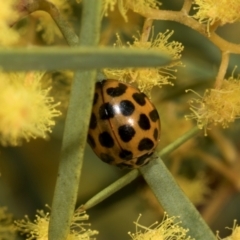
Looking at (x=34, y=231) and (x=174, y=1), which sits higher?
(x=174, y=1)

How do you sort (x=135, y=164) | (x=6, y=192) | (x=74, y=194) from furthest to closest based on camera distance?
(x=6, y=192)
(x=135, y=164)
(x=74, y=194)

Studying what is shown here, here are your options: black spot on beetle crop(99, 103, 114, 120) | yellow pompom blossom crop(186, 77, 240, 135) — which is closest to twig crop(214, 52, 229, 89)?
yellow pompom blossom crop(186, 77, 240, 135)

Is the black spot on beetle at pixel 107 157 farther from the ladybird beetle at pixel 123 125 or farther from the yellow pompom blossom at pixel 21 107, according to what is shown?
the yellow pompom blossom at pixel 21 107

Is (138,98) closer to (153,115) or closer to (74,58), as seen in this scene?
(153,115)

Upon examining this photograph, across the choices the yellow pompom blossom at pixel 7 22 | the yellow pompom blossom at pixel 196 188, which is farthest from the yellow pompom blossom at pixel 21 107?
the yellow pompom blossom at pixel 196 188

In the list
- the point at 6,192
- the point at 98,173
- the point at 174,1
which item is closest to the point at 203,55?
the point at 174,1

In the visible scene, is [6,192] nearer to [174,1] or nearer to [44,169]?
[44,169]
